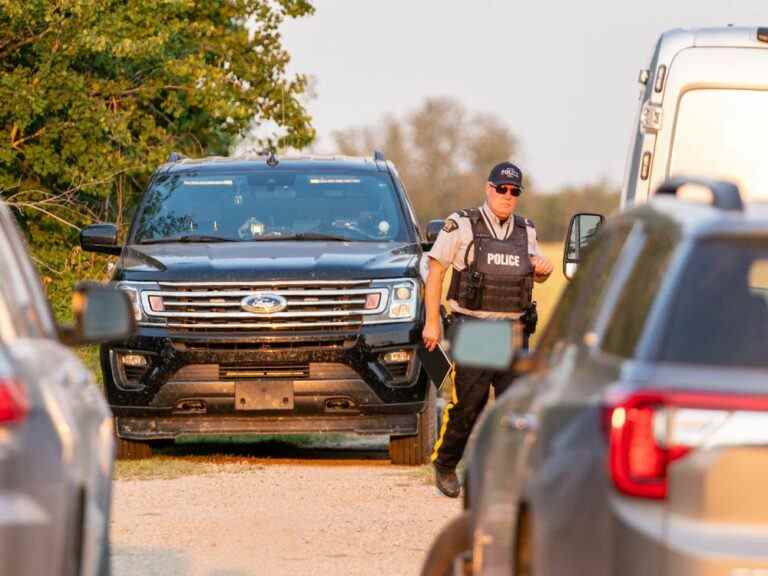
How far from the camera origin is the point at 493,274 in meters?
12.2

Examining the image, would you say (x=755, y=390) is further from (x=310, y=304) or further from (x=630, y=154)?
(x=310, y=304)

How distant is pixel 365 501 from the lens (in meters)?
12.5

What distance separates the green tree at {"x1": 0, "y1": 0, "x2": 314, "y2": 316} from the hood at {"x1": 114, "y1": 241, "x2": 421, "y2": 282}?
8.11m

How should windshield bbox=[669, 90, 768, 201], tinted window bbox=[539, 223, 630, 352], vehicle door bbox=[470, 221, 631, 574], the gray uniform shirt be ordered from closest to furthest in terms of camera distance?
vehicle door bbox=[470, 221, 631, 574] → tinted window bbox=[539, 223, 630, 352] → windshield bbox=[669, 90, 768, 201] → the gray uniform shirt

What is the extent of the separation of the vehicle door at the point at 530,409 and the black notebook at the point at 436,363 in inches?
251

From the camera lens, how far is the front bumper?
13914mm

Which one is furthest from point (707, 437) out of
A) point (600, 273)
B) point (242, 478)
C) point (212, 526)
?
point (242, 478)

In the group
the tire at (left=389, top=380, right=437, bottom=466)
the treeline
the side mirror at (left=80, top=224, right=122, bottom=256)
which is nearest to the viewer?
the tire at (left=389, top=380, right=437, bottom=466)

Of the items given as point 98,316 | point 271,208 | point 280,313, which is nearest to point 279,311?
point 280,313

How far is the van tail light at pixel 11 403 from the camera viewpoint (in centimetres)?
512

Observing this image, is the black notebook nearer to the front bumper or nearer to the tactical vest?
the front bumper

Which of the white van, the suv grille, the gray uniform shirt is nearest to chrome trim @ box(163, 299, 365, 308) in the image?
the suv grille

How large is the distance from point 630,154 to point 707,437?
7710 millimetres

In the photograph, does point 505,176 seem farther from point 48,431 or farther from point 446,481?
point 48,431
